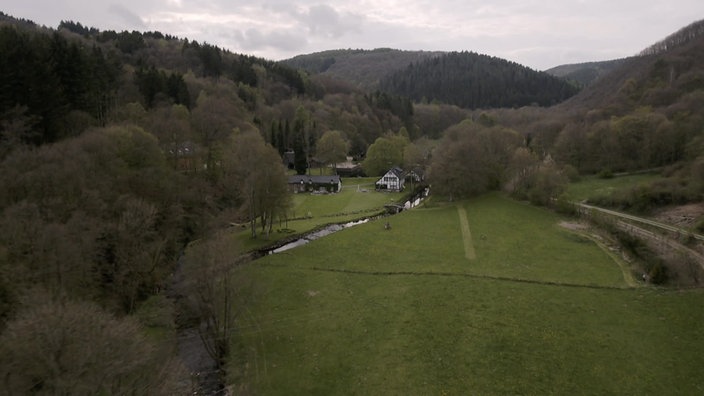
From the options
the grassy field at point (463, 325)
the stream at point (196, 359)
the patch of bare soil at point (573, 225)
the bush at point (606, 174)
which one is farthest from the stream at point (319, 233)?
the bush at point (606, 174)

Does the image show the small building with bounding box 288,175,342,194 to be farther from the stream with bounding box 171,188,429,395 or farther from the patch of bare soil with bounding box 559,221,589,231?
the stream with bounding box 171,188,429,395

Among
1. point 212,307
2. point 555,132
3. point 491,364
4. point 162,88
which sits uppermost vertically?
point 162,88

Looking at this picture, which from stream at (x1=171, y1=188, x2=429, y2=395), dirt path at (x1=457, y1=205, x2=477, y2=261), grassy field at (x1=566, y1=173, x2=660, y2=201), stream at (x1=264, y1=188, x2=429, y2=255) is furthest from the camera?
grassy field at (x1=566, y1=173, x2=660, y2=201)

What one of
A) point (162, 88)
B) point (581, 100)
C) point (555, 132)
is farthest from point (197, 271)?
point (581, 100)

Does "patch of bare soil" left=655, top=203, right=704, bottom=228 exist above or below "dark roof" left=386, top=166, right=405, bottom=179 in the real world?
below

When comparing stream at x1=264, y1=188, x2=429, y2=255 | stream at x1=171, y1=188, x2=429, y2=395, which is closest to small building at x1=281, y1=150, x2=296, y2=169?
stream at x1=264, y1=188, x2=429, y2=255

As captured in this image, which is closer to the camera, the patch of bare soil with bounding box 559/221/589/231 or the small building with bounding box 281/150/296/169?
the patch of bare soil with bounding box 559/221/589/231

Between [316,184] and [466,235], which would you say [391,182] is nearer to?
[316,184]

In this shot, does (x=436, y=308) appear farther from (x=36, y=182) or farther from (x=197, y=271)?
(x=36, y=182)
